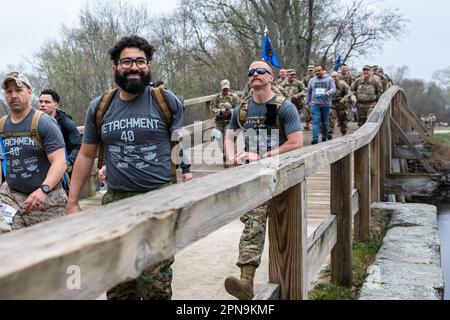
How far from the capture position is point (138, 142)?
3.30 m

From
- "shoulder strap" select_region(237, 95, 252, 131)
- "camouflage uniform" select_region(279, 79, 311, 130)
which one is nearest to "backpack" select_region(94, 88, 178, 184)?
"shoulder strap" select_region(237, 95, 252, 131)

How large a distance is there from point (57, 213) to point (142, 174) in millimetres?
1229

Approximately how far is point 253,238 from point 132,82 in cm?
Answer: 141

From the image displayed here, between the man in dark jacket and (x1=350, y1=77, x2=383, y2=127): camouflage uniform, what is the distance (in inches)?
386

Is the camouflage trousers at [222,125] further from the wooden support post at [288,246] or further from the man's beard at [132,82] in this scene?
the wooden support post at [288,246]

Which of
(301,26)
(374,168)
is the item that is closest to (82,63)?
(301,26)

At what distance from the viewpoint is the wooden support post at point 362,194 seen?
5.75m

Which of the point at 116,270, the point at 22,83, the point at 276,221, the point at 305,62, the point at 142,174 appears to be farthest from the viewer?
the point at 305,62

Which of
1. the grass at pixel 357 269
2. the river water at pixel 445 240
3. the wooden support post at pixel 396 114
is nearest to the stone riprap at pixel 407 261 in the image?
the grass at pixel 357 269

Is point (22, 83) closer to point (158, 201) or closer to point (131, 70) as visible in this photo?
point (131, 70)

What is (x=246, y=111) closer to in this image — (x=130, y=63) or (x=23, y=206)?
(x=130, y=63)

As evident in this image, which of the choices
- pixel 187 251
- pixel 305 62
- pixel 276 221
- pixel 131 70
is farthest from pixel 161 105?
pixel 305 62

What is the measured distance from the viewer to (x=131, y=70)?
337 cm

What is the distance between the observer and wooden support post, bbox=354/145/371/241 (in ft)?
18.9
